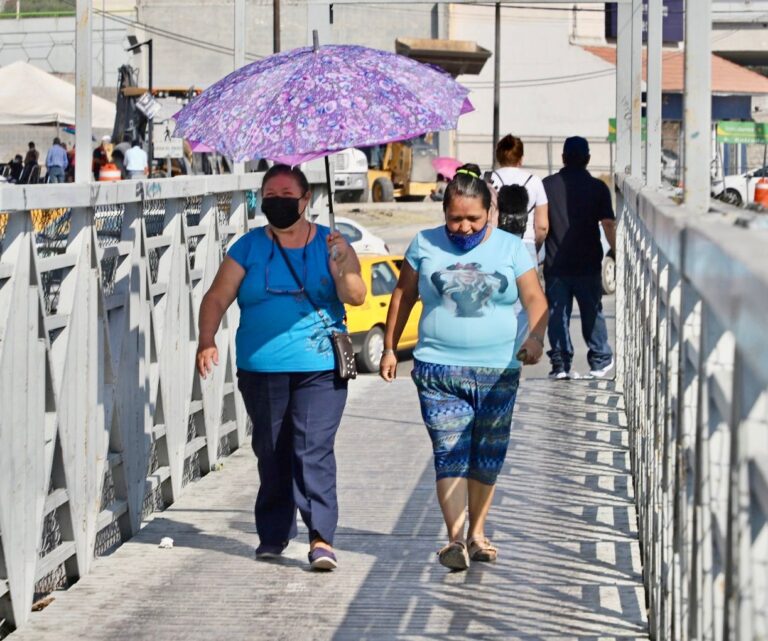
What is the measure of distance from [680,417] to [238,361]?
325cm

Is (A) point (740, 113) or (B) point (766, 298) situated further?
(A) point (740, 113)

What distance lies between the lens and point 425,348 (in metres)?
6.72

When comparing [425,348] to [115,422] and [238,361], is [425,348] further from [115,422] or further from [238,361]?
[115,422]

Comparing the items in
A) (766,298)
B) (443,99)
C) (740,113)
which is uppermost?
(740,113)

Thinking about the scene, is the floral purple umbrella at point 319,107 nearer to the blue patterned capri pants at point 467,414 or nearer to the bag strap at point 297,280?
the bag strap at point 297,280

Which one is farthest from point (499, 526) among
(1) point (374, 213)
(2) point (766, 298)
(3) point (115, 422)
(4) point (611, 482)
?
(1) point (374, 213)

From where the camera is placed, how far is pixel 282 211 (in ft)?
22.3

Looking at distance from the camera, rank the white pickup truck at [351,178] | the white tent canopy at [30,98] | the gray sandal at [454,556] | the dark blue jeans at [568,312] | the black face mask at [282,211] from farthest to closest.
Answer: the white pickup truck at [351,178] → the white tent canopy at [30,98] → the dark blue jeans at [568,312] → the black face mask at [282,211] → the gray sandal at [454,556]

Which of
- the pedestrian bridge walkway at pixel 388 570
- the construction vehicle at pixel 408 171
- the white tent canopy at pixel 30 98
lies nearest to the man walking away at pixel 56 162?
the white tent canopy at pixel 30 98

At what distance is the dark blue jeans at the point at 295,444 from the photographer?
694 cm

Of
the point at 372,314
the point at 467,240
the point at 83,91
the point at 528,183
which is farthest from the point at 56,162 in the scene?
the point at 467,240

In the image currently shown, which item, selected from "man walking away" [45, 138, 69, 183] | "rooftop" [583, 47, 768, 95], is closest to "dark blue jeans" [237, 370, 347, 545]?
"man walking away" [45, 138, 69, 183]

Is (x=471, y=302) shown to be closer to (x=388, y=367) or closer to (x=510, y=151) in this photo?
(x=388, y=367)

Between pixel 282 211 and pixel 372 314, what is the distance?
975cm
